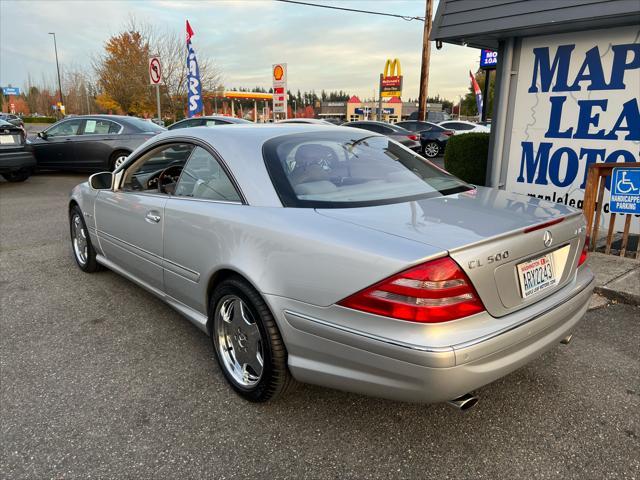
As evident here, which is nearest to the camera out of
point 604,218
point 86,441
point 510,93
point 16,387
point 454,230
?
point 454,230

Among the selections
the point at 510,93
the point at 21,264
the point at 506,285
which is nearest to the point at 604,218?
the point at 510,93

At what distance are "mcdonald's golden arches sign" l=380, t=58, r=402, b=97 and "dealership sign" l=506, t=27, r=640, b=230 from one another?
113ft

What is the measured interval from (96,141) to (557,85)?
969cm

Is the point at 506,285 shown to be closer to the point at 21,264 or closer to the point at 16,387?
the point at 16,387

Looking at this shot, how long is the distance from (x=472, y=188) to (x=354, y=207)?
3.36ft

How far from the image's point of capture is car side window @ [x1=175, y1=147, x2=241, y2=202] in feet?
9.02

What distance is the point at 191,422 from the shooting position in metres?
2.46

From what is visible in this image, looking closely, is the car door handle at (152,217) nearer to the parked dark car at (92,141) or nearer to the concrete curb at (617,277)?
the concrete curb at (617,277)

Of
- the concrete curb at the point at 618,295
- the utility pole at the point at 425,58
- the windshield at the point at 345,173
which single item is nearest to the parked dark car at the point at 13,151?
the windshield at the point at 345,173

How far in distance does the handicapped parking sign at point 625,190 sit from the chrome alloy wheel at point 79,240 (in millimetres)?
5226

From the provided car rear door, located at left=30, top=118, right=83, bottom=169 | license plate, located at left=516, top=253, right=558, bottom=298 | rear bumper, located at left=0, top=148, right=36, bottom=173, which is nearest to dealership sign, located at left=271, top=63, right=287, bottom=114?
car rear door, located at left=30, top=118, right=83, bottom=169

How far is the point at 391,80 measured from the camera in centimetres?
3988

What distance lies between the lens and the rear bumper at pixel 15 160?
9989 mm

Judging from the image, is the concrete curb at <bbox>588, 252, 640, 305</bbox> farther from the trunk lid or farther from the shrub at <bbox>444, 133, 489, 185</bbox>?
the shrub at <bbox>444, 133, 489, 185</bbox>
